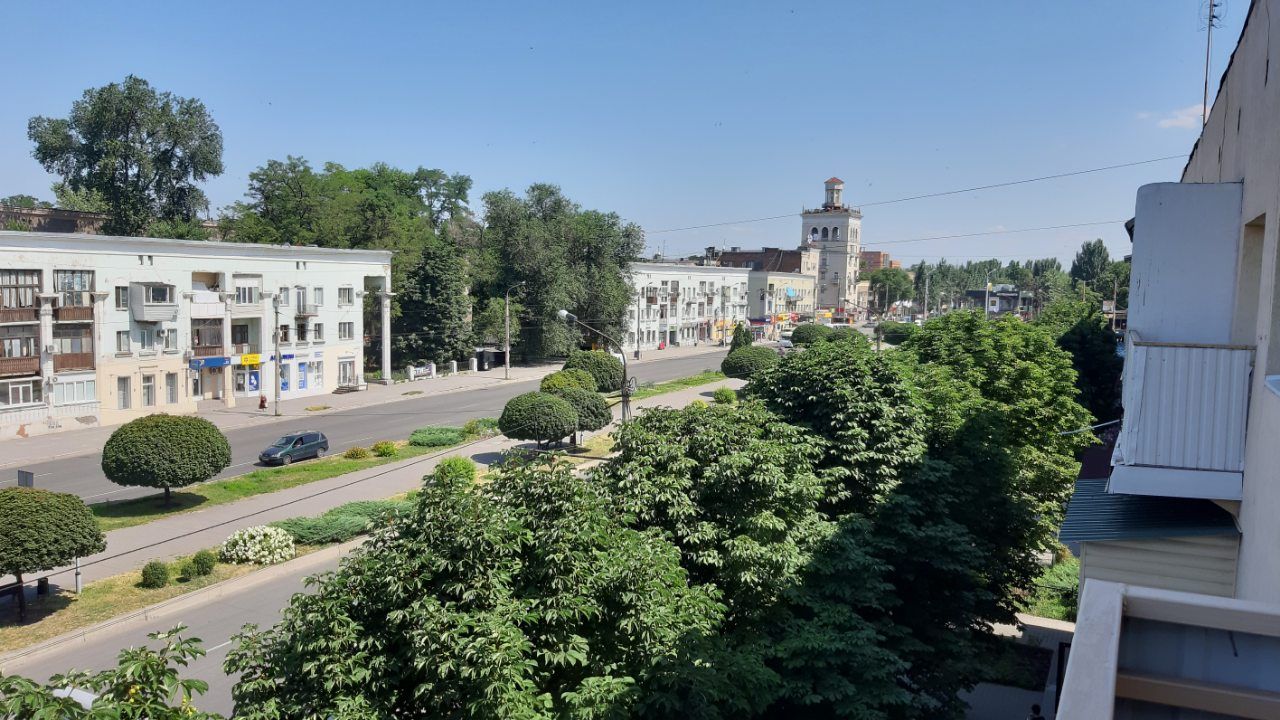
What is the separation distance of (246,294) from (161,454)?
70.5 ft

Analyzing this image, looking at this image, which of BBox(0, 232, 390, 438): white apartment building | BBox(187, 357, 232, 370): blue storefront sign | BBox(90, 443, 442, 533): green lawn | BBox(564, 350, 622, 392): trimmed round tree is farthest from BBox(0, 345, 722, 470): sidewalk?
BBox(564, 350, 622, 392): trimmed round tree

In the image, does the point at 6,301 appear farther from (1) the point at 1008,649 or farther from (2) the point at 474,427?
(1) the point at 1008,649

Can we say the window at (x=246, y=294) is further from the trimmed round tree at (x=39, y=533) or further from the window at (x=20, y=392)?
the trimmed round tree at (x=39, y=533)

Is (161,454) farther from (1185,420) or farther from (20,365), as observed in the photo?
(1185,420)

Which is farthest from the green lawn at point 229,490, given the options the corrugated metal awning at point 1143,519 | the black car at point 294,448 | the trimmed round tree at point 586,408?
the corrugated metal awning at point 1143,519

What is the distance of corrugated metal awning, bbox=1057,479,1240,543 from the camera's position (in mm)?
6965

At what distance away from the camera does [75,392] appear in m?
34.1

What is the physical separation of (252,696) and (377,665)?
110 cm

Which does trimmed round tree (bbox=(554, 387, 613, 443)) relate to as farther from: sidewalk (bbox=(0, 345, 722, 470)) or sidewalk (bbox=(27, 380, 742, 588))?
sidewalk (bbox=(0, 345, 722, 470))

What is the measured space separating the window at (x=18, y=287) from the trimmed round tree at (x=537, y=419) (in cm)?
1938

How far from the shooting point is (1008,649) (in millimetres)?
15961

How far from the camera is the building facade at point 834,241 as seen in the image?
10344 centimetres

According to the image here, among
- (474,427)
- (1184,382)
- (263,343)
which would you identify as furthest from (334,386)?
(1184,382)

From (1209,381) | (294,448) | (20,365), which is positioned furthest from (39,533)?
(20,365)
